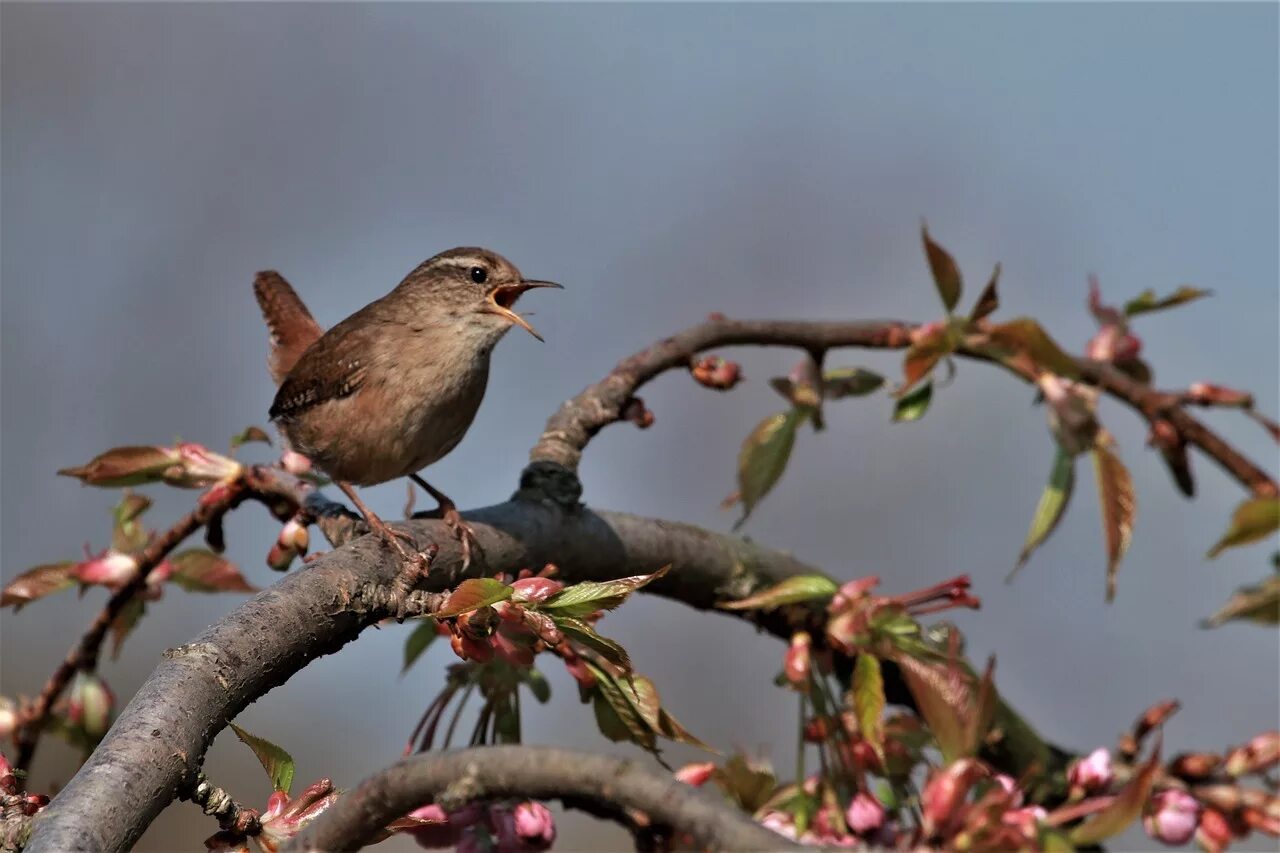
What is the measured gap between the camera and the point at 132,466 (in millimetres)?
1992

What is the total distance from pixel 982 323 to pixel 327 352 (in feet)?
6.81

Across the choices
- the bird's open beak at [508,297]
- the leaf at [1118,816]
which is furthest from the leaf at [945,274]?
the bird's open beak at [508,297]

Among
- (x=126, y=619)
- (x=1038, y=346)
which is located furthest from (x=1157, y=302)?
(x=126, y=619)

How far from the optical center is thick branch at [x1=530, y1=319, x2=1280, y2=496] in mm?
1480

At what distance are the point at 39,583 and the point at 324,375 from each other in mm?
1202

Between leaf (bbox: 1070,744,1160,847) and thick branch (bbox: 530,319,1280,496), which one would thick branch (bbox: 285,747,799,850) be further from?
thick branch (bbox: 530,319,1280,496)

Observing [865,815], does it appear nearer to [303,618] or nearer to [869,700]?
[869,700]

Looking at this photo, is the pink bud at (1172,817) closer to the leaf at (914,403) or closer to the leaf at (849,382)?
the leaf at (914,403)

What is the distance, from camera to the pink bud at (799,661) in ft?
5.88

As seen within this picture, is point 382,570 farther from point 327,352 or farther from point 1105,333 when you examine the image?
point 327,352

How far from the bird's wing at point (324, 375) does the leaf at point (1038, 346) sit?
74.1 inches

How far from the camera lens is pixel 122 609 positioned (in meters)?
2.15

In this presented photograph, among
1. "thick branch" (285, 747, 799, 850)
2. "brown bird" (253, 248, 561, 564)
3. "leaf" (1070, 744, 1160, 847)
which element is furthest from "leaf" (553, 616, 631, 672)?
"brown bird" (253, 248, 561, 564)

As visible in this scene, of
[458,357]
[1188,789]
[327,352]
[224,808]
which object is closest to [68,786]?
[224,808]
